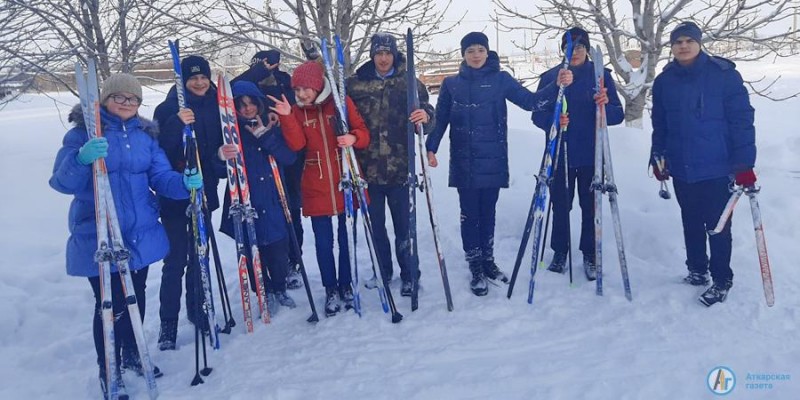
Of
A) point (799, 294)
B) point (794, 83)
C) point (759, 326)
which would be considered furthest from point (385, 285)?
point (794, 83)

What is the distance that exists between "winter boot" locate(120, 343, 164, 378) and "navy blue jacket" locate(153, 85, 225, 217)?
84 centimetres

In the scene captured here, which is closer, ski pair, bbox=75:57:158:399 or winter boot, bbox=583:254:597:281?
ski pair, bbox=75:57:158:399

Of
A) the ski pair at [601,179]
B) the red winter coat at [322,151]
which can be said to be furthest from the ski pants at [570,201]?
the red winter coat at [322,151]

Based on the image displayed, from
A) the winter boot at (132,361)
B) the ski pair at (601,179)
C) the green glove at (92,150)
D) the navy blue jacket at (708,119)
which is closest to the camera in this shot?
the green glove at (92,150)

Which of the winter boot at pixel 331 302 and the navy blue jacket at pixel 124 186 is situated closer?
the navy blue jacket at pixel 124 186

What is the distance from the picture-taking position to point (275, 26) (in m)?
6.69

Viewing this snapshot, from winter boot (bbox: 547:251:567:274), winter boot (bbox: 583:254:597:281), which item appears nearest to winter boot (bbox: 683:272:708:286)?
winter boot (bbox: 583:254:597:281)

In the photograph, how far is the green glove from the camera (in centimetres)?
262

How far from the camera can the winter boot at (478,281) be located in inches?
157

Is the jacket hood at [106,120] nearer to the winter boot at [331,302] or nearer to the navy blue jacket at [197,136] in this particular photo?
the navy blue jacket at [197,136]

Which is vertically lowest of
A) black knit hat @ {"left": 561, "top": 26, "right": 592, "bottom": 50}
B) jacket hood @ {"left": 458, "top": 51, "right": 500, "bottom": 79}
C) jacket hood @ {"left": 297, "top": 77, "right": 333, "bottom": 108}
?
jacket hood @ {"left": 297, "top": 77, "right": 333, "bottom": 108}

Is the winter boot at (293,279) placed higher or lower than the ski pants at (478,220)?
lower

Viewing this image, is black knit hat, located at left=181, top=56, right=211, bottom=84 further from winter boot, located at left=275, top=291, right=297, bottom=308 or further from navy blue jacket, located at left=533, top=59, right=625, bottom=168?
navy blue jacket, located at left=533, top=59, right=625, bottom=168

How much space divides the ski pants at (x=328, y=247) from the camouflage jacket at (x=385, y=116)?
42 centimetres
